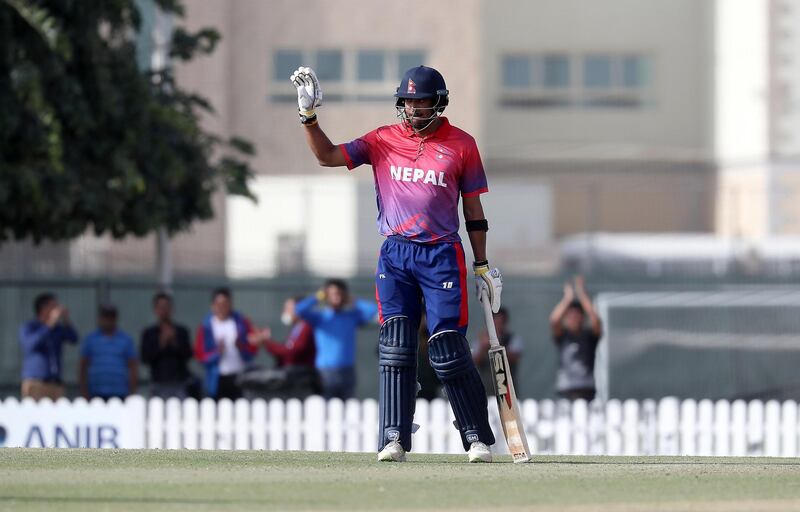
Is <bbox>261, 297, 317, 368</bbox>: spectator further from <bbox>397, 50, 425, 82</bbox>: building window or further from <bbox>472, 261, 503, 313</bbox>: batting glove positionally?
<bbox>397, 50, 425, 82</bbox>: building window

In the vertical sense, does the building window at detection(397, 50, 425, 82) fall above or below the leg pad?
above

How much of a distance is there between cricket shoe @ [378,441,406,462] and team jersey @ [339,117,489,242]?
3.48 feet

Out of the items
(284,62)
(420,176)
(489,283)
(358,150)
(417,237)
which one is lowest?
(489,283)

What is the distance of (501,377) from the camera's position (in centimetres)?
880

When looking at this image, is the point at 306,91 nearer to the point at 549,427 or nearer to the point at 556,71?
the point at 549,427

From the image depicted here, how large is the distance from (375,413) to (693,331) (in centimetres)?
760

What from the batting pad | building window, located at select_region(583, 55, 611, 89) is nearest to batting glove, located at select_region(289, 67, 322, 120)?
the batting pad

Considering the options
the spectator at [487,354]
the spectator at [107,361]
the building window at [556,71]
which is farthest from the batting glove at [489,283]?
the building window at [556,71]

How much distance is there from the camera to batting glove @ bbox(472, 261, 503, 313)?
8.65 meters

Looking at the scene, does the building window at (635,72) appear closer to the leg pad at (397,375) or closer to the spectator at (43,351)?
the spectator at (43,351)

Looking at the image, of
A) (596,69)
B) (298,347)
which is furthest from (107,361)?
(596,69)

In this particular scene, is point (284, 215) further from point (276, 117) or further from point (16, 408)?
point (16, 408)

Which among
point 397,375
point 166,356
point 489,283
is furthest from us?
Answer: point 166,356

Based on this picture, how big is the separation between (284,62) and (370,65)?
2.11 meters
